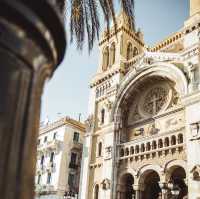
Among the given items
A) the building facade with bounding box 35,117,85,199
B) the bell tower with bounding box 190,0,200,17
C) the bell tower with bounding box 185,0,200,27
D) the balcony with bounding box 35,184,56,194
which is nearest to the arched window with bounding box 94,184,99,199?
the building facade with bounding box 35,117,85,199

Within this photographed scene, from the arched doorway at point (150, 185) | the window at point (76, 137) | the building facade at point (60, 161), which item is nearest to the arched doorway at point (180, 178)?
the arched doorway at point (150, 185)

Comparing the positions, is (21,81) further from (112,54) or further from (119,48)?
(112,54)

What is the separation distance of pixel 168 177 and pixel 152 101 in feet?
20.7

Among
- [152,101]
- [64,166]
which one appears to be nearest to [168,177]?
[152,101]

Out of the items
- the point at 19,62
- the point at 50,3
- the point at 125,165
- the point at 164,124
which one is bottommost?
the point at 19,62

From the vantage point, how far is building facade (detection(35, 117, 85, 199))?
31.4m

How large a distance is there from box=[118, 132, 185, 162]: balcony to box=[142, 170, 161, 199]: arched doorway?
4.07 feet

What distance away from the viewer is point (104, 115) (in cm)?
2534

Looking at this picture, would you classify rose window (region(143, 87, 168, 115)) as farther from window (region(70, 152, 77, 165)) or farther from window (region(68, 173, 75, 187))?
window (region(68, 173, 75, 187))

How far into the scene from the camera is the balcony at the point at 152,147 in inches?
744

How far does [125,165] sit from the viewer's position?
Result: 22.1m

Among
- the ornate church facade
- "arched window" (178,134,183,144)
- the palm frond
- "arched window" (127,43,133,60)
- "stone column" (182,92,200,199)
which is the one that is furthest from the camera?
"arched window" (127,43,133,60)

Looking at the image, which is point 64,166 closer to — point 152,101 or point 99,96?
point 99,96

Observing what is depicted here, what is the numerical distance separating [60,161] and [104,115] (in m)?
9.38
